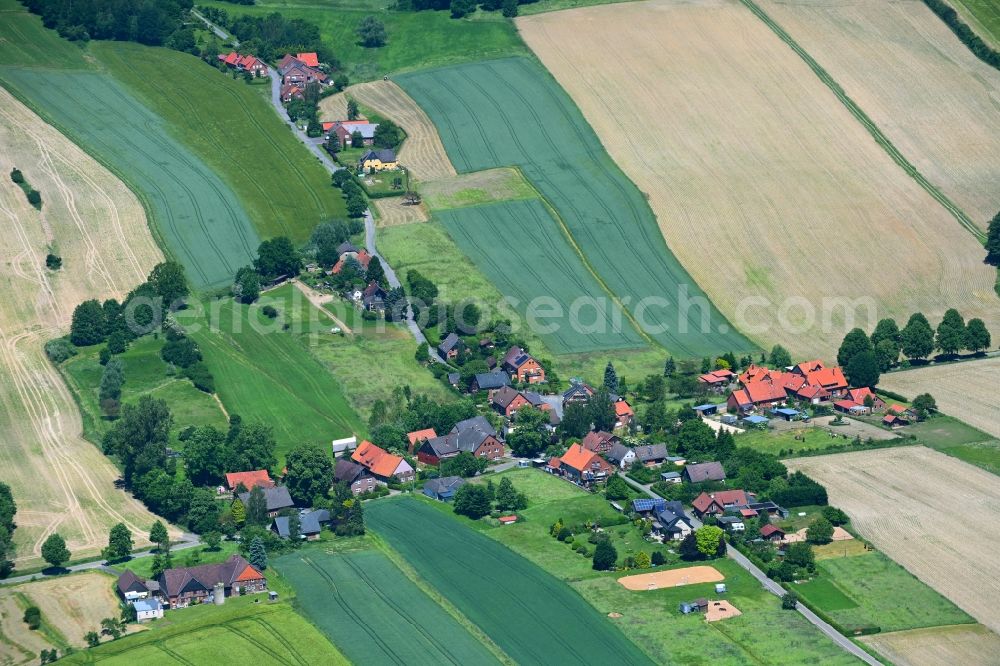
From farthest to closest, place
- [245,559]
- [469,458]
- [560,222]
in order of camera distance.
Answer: [560,222]
[469,458]
[245,559]

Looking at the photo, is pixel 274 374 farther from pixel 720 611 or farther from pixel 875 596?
pixel 875 596

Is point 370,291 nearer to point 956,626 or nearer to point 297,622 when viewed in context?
point 297,622

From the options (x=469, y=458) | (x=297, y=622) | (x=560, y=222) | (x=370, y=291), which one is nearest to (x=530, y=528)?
(x=469, y=458)

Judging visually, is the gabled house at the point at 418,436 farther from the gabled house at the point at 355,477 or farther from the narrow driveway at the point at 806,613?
the narrow driveway at the point at 806,613

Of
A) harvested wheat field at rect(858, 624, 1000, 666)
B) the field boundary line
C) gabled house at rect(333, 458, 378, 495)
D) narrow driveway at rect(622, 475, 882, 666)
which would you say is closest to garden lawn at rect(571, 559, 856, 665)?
narrow driveway at rect(622, 475, 882, 666)

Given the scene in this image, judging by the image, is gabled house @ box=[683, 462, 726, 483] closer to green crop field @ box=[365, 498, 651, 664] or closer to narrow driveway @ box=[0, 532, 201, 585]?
green crop field @ box=[365, 498, 651, 664]

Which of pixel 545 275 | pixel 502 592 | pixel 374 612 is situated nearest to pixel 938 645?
pixel 502 592
